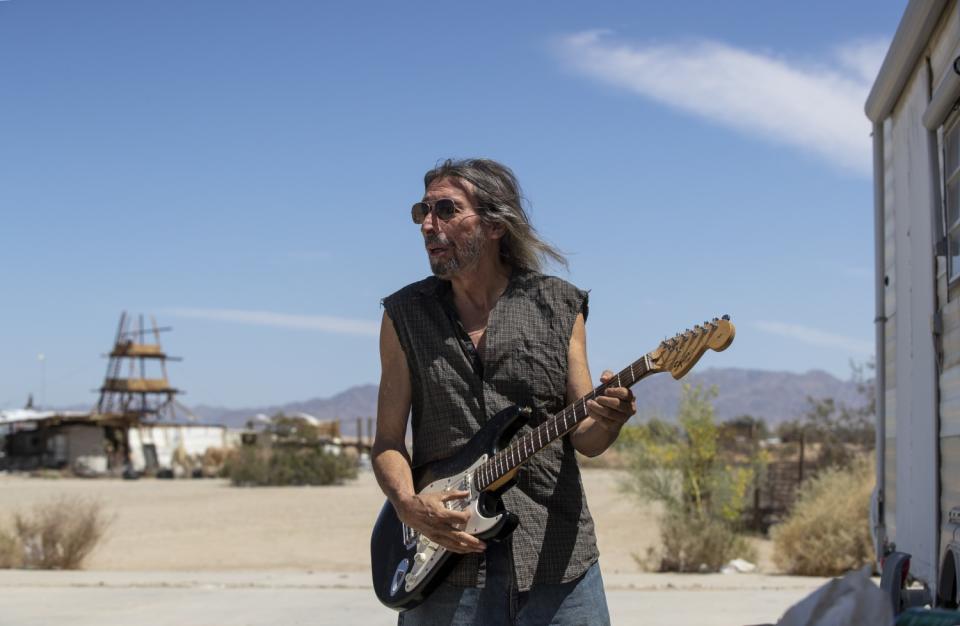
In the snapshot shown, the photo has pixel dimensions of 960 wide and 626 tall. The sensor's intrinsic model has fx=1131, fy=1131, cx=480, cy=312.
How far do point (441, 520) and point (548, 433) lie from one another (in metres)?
0.34

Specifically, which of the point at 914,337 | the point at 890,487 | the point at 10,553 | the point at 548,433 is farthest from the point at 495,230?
the point at 10,553

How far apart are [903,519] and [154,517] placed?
19.0 meters

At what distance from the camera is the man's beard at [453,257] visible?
3.06 m

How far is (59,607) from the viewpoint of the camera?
739 cm

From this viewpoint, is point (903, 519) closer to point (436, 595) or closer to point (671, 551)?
point (436, 595)

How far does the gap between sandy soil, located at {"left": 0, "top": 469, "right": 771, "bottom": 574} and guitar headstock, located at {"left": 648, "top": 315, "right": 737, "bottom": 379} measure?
27.6 ft

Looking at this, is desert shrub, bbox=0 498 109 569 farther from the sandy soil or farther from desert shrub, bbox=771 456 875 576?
desert shrub, bbox=771 456 875 576

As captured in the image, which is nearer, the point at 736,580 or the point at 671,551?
the point at 736,580

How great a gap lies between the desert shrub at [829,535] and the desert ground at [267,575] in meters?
0.33

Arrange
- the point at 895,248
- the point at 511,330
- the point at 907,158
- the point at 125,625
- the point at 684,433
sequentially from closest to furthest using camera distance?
the point at 511,330, the point at 907,158, the point at 895,248, the point at 125,625, the point at 684,433

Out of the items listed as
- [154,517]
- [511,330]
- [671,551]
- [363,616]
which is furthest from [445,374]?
[154,517]

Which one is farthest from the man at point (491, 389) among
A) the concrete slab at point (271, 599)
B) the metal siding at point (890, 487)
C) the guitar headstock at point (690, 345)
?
the concrete slab at point (271, 599)

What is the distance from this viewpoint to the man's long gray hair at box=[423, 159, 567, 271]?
3.12 m

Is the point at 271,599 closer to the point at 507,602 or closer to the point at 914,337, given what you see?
the point at 914,337
